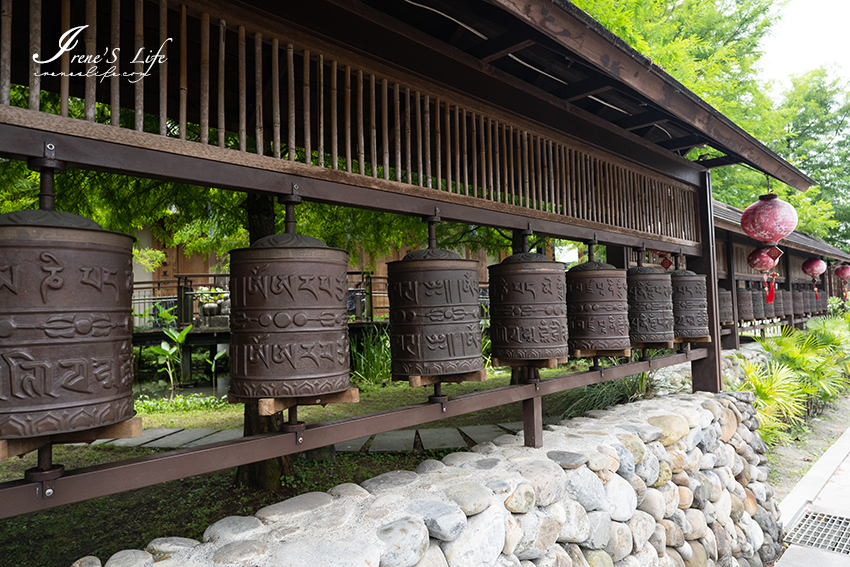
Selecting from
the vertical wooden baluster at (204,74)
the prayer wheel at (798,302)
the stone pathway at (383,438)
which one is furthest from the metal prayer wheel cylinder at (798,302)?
the vertical wooden baluster at (204,74)

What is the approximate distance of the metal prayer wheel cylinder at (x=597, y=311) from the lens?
3648mm

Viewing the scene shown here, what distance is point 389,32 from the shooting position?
266 centimetres

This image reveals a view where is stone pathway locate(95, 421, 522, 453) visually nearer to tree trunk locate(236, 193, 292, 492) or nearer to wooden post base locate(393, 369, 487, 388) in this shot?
A: tree trunk locate(236, 193, 292, 492)

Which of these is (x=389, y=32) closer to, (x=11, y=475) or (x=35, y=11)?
(x=35, y=11)

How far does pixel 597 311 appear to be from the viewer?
365cm

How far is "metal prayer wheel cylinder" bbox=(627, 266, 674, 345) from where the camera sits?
4.20 metres

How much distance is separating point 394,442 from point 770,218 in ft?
14.5

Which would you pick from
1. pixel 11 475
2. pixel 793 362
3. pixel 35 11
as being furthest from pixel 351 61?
pixel 793 362

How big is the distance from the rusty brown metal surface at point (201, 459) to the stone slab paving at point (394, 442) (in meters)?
2.29

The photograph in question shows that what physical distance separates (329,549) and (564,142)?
324 cm

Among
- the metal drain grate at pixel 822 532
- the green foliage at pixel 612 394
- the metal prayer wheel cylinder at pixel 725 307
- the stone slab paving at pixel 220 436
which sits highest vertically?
the metal prayer wheel cylinder at pixel 725 307

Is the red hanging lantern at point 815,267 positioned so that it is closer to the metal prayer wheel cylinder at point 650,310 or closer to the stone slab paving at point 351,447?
the metal prayer wheel cylinder at point 650,310

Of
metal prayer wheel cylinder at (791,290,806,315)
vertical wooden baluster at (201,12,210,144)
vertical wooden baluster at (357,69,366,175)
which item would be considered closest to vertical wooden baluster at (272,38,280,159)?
vertical wooden baluster at (201,12,210,144)

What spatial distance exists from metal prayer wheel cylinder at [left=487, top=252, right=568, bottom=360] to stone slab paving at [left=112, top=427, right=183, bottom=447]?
13.7 ft
